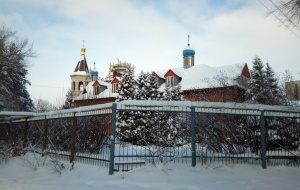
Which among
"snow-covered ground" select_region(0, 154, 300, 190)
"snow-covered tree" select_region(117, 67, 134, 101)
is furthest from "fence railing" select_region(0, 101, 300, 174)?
"snow-covered tree" select_region(117, 67, 134, 101)

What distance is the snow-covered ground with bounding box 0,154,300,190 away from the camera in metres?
5.61

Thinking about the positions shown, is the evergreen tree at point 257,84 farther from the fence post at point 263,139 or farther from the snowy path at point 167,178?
the snowy path at point 167,178

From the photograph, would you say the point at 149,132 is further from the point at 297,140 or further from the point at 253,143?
the point at 297,140

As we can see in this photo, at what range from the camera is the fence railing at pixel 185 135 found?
6668 mm

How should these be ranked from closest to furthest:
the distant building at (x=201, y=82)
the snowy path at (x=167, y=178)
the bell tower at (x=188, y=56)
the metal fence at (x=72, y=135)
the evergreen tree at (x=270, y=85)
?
the snowy path at (x=167, y=178), the metal fence at (x=72, y=135), the distant building at (x=201, y=82), the evergreen tree at (x=270, y=85), the bell tower at (x=188, y=56)

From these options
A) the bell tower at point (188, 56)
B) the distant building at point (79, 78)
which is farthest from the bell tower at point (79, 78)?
the bell tower at point (188, 56)

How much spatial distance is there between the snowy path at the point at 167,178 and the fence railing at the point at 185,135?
0.94ft

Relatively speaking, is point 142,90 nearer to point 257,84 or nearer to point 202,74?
point 202,74

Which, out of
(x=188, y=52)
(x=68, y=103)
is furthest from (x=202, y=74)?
(x=68, y=103)

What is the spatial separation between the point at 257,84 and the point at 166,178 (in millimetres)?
17212

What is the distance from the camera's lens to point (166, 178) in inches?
234

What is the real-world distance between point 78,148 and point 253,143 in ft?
18.4

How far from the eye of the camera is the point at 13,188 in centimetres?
578

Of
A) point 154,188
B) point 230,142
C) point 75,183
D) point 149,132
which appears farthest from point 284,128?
point 75,183
